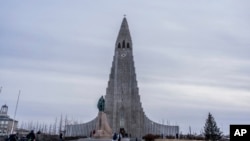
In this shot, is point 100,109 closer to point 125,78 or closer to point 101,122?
point 101,122

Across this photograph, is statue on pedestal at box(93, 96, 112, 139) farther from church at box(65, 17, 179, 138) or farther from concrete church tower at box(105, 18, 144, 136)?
church at box(65, 17, 179, 138)

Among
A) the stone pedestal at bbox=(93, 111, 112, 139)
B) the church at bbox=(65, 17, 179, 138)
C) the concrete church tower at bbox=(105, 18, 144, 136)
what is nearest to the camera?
the stone pedestal at bbox=(93, 111, 112, 139)

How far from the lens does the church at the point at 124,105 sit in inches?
2820

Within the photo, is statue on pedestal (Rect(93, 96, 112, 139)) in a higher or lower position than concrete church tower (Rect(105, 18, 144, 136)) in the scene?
lower

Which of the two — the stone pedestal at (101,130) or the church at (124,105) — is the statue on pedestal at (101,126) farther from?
the church at (124,105)

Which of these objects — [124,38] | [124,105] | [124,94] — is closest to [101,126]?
[124,105]

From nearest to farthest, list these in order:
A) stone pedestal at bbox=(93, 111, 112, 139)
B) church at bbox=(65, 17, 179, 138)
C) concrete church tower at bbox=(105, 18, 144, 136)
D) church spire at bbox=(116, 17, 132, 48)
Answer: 1. stone pedestal at bbox=(93, 111, 112, 139)
2. concrete church tower at bbox=(105, 18, 144, 136)
3. church at bbox=(65, 17, 179, 138)
4. church spire at bbox=(116, 17, 132, 48)

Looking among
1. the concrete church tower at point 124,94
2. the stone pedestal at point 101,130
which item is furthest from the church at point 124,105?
the stone pedestal at point 101,130

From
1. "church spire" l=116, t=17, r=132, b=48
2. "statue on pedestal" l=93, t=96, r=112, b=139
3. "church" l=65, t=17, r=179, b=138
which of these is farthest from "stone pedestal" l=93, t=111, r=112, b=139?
"church spire" l=116, t=17, r=132, b=48

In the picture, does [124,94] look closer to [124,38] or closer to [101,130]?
[124,38]

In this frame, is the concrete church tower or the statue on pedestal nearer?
the statue on pedestal

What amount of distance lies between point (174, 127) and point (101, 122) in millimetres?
46115

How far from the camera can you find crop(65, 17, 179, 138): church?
71.6 m

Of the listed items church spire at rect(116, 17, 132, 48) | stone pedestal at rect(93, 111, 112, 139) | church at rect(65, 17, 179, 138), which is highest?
church spire at rect(116, 17, 132, 48)
